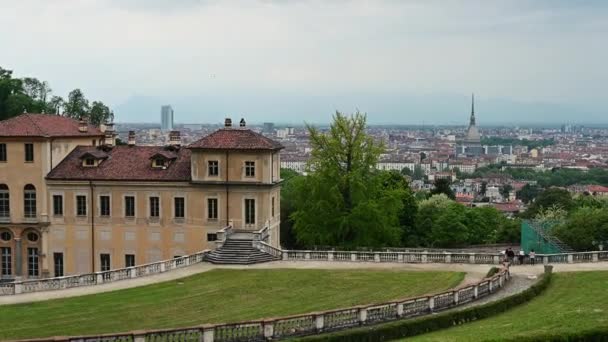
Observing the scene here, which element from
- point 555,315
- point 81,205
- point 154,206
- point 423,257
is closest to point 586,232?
point 423,257

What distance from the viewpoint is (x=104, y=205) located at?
173ft

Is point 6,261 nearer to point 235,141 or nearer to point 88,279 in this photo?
point 88,279

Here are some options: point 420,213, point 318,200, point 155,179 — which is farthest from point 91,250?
point 420,213

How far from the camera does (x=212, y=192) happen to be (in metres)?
51.1

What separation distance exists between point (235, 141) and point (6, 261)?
17.3 m

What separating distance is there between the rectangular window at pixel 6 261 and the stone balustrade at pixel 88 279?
50.6ft

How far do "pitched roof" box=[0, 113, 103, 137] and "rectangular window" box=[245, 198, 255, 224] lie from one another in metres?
13.8

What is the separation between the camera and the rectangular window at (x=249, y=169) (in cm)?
5069

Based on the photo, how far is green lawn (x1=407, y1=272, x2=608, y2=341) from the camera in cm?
2506

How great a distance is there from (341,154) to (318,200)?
369cm

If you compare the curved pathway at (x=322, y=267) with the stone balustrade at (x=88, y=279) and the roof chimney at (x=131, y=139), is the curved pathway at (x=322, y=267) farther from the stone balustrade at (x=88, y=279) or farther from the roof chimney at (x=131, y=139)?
the roof chimney at (x=131, y=139)

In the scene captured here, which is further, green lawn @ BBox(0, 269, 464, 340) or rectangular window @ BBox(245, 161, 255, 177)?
rectangular window @ BBox(245, 161, 255, 177)

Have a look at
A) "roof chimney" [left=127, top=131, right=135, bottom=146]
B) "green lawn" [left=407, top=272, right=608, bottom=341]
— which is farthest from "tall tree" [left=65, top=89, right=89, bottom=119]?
"green lawn" [left=407, top=272, right=608, bottom=341]

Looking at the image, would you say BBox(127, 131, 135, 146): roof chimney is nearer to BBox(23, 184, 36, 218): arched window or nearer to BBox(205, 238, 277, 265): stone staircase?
BBox(23, 184, 36, 218): arched window
